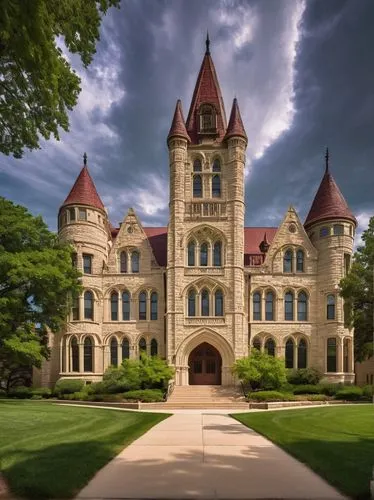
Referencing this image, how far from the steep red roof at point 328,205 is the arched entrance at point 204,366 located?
14652mm

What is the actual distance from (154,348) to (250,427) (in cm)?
2069

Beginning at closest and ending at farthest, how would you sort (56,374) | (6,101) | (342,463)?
1. (342,463)
2. (6,101)
3. (56,374)

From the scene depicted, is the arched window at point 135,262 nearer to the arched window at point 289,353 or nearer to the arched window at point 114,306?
the arched window at point 114,306

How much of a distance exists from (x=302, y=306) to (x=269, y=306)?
112 inches

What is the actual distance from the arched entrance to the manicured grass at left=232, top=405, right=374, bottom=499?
16.2 metres

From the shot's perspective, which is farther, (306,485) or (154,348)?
(154,348)

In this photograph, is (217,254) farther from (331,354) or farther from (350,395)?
(350,395)

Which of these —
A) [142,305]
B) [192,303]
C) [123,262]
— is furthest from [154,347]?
[123,262]

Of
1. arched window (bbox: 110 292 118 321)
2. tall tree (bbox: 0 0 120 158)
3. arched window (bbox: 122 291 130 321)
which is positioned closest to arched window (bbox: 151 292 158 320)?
arched window (bbox: 122 291 130 321)

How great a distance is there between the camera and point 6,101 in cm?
1133

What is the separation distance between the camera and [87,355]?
111 ft

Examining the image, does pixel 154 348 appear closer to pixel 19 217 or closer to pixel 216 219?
pixel 216 219

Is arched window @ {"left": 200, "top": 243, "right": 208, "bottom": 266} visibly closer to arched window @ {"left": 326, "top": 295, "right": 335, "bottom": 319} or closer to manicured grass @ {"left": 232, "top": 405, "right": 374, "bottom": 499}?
arched window @ {"left": 326, "top": 295, "right": 335, "bottom": 319}

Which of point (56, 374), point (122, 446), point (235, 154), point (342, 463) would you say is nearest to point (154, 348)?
point (56, 374)
